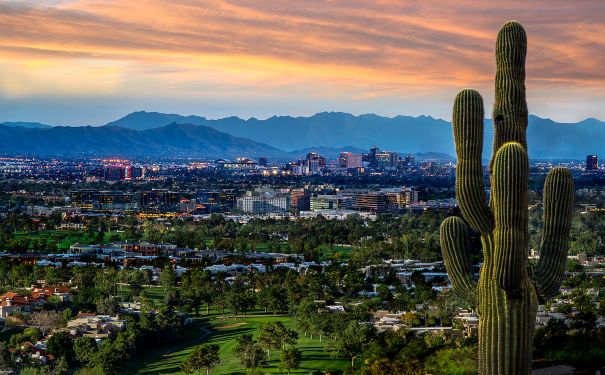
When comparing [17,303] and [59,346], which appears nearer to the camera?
[59,346]

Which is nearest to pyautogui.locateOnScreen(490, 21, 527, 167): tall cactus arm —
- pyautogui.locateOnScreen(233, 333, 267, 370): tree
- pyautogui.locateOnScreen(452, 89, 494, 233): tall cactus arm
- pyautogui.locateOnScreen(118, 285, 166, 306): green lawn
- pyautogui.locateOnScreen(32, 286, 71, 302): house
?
pyautogui.locateOnScreen(452, 89, 494, 233): tall cactus arm

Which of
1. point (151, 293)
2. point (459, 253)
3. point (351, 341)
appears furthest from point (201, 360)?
point (151, 293)

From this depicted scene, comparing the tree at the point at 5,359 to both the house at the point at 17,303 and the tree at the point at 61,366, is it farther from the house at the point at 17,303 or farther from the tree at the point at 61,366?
the house at the point at 17,303

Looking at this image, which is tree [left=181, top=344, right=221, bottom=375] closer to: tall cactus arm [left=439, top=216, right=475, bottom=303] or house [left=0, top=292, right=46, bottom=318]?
house [left=0, top=292, right=46, bottom=318]

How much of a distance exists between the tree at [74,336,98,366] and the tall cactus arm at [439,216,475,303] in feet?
59.0

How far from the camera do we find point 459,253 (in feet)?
54.4

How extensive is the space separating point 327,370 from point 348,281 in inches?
684

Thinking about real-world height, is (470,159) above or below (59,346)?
above

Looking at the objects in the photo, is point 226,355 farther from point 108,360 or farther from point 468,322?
point 468,322

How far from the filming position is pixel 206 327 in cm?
4006

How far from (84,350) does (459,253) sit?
19105mm

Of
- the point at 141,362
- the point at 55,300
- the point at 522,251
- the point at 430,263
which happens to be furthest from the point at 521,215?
the point at 430,263

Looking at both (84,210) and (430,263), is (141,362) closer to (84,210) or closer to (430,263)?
(430,263)

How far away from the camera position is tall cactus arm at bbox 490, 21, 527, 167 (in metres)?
16.4
